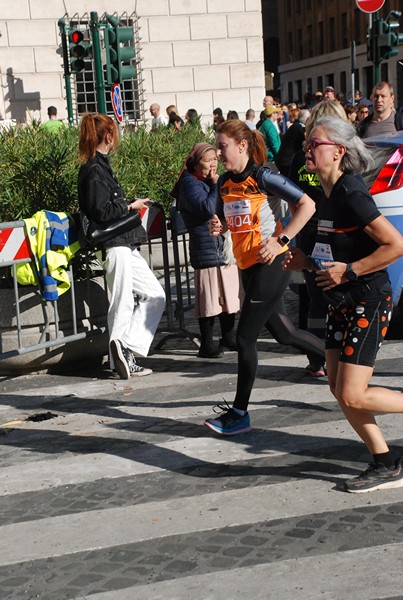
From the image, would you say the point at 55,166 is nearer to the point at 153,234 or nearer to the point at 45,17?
the point at 153,234

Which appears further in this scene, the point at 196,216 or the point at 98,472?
the point at 196,216

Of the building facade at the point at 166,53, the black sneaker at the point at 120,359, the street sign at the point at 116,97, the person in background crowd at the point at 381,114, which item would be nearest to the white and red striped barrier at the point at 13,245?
the black sneaker at the point at 120,359

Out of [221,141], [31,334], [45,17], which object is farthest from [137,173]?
[45,17]

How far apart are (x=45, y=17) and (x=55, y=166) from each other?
17452 mm

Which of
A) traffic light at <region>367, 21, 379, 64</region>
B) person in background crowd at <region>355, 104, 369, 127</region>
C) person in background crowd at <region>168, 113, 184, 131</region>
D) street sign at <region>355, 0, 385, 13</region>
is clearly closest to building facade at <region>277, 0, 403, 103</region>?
traffic light at <region>367, 21, 379, 64</region>

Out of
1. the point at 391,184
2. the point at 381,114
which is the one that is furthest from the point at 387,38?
the point at 391,184

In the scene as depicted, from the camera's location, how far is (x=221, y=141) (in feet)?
21.1

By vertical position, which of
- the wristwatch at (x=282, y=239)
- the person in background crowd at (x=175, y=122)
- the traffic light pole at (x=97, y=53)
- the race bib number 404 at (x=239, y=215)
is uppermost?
the traffic light pole at (x=97, y=53)

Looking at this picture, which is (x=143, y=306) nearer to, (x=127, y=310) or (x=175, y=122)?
(x=127, y=310)

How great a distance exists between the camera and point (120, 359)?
811 centimetres

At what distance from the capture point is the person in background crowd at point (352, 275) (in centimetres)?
505

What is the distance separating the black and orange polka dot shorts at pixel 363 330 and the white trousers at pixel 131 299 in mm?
3281

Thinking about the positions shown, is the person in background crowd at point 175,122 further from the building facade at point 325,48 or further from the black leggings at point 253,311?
the building facade at point 325,48

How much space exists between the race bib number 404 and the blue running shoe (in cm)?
112
